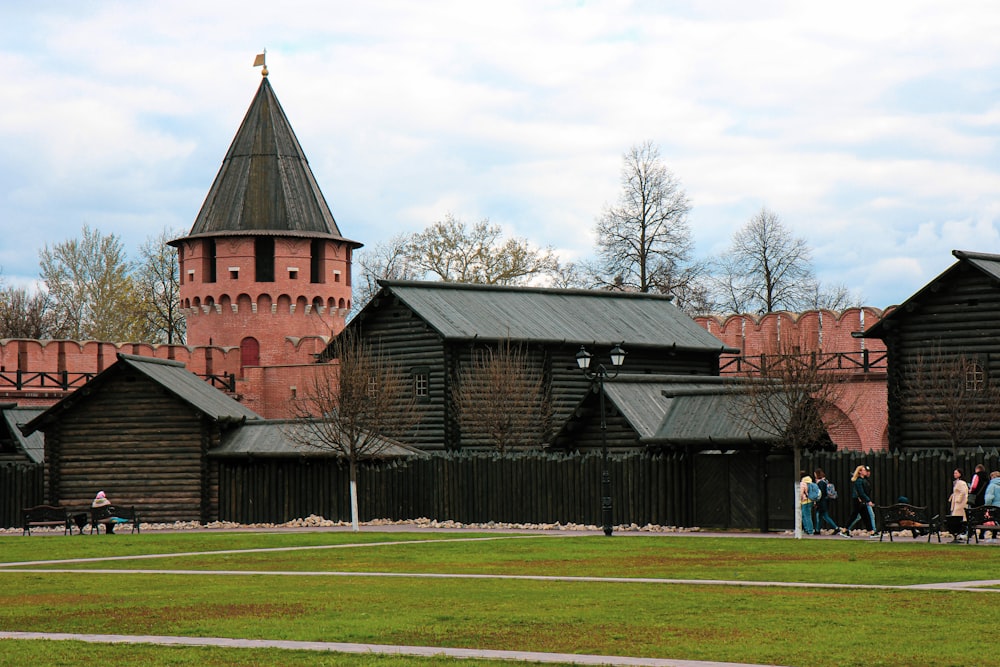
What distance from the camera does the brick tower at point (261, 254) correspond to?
208 ft

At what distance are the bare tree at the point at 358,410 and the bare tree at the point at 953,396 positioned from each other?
12.7 metres

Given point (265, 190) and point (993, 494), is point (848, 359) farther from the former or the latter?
point (265, 190)

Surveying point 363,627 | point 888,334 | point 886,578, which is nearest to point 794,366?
point 888,334

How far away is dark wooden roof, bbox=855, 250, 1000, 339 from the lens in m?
36.6

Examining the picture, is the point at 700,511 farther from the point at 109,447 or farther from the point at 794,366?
Answer: the point at 109,447

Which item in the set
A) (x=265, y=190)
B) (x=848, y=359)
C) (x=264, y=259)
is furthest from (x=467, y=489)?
(x=265, y=190)

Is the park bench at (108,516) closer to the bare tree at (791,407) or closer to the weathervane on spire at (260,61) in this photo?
the bare tree at (791,407)

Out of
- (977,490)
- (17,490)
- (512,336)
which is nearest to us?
(977,490)

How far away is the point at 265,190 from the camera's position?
208 ft

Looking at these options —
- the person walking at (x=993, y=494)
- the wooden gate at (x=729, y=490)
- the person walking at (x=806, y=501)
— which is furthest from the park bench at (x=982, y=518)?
the wooden gate at (x=729, y=490)

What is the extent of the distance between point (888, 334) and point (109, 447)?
64.0 feet

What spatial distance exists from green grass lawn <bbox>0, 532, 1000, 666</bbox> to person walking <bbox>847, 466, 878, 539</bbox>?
305 centimetres

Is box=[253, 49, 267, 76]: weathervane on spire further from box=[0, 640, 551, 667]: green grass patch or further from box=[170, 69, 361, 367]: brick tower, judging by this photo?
box=[0, 640, 551, 667]: green grass patch

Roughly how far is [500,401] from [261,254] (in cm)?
2401
